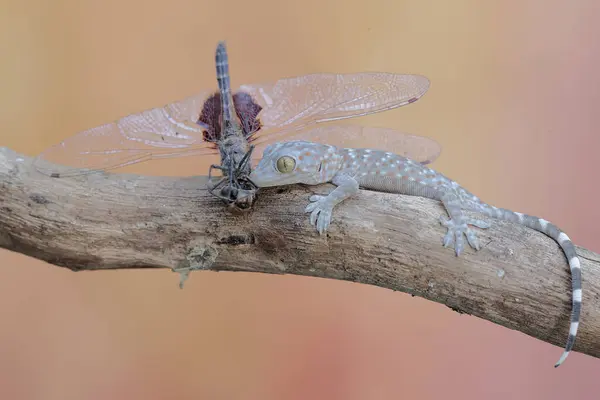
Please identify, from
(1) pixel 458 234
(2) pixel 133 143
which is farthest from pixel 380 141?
(2) pixel 133 143

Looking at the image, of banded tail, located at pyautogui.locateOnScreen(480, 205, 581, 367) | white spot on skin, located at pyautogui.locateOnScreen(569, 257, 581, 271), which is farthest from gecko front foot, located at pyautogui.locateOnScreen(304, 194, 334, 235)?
white spot on skin, located at pyautogui.locateOnScreen(569, 257, 581, 271)

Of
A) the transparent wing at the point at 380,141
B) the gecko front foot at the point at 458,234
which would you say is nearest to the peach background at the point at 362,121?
the transparent wing at the point at 380,141

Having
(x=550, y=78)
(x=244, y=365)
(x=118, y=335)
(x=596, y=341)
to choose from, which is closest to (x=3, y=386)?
(x=118, y=335)

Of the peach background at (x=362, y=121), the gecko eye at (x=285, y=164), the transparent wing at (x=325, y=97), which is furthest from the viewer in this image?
the peach background at (x=362, y=121)

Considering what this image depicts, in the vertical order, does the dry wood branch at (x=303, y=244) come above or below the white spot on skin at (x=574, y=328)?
above

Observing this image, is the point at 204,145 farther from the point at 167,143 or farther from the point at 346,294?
the point at 346,294

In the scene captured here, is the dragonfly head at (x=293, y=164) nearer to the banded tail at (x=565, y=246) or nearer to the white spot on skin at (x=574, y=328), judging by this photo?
the banded tail at (x=565, y=246)

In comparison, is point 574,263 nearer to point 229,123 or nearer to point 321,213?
point 321,213

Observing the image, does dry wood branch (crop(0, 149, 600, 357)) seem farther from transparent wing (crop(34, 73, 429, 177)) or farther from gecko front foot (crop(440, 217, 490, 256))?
transparent wing (crop(34, 73, 429, 177))
